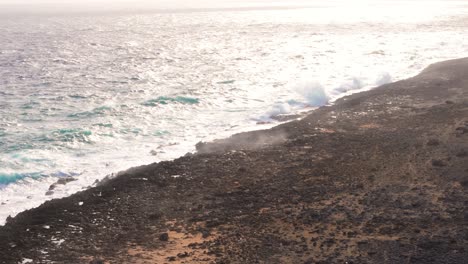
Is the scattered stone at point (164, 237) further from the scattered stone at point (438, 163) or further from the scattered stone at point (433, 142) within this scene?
the scattered stone at point (433, 142)

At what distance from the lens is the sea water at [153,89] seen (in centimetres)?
2072

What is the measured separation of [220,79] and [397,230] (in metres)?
25.7

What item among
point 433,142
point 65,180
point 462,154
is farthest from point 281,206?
point 65,180

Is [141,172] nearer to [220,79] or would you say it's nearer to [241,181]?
[241,181]

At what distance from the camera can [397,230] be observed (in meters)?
13.6

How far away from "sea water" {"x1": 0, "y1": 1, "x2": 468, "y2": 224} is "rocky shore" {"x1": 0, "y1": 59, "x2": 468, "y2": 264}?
6.28ft

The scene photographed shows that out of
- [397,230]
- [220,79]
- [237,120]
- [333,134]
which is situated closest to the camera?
[397,230]

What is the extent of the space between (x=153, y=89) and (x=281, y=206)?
838 inches

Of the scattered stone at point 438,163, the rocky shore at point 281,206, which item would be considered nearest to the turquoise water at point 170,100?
the rocky shore at point 281,206

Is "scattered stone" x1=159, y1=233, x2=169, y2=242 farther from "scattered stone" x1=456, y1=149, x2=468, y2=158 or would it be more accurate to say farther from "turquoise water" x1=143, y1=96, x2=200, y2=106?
"turquoise water" x1=143, y1=96, x2=200, y2=106

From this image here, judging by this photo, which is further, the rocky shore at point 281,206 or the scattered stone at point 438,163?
the scattered stone at point 438,163

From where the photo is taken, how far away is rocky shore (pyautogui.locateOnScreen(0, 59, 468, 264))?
1294cm

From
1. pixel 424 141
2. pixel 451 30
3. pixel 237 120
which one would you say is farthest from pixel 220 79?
pixel 451 30

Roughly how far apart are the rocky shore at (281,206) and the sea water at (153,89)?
1913 millimetres
